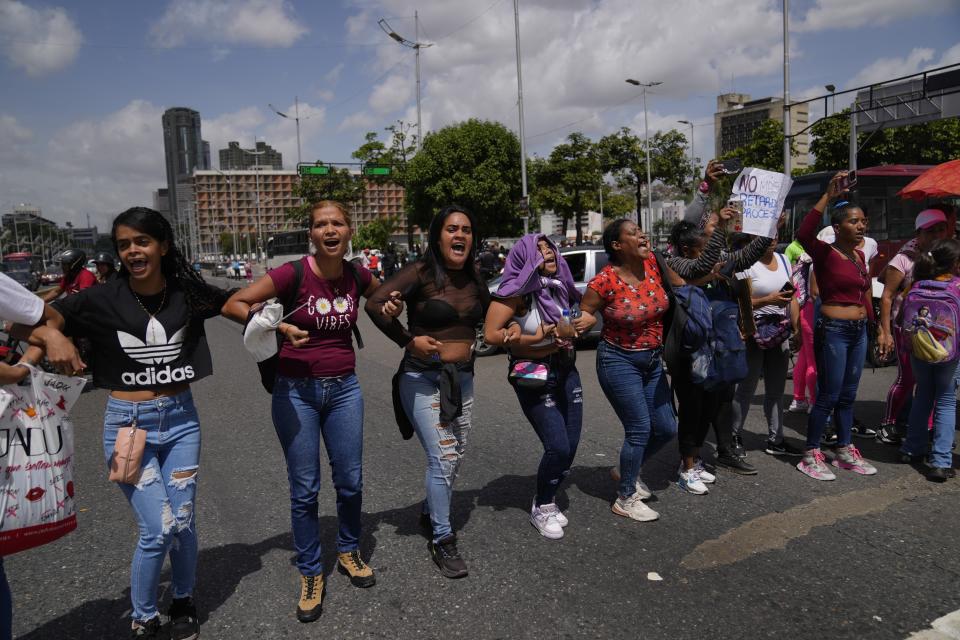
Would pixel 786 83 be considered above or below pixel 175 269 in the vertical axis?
above

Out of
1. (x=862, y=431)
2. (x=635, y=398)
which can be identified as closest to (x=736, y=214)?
(x=635, y=398)

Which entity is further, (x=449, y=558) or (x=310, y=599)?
(x=449, y=558)

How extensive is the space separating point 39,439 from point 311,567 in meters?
1.32

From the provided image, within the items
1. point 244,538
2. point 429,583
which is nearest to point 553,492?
point 429,583

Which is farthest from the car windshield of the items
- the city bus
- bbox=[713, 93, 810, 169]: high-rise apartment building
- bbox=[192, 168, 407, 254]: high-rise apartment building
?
bbox=[713, 93, 810, 169]: high-rise apartment building

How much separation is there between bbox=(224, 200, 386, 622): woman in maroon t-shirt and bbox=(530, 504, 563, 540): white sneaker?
1.08 m

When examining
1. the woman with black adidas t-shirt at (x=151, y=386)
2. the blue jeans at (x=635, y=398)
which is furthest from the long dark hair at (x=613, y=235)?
the woman with black adidas t-shirt at (x=151, y=386)

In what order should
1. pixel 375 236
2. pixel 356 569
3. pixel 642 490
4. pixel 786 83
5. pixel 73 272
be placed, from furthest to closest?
pixel 375 236, pixel 786 83, pixel 73 272, pixel 642 490, pixel 356 569

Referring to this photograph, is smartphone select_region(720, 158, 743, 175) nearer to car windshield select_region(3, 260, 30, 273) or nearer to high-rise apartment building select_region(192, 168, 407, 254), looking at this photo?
car windshield select_region(3, 260, 30, 273)

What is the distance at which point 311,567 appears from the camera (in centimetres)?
322

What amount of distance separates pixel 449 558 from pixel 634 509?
1.30 m

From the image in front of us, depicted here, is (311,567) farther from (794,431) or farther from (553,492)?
(794,431)

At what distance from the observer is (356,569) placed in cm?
344

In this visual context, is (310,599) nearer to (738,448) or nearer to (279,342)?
(279,342)
